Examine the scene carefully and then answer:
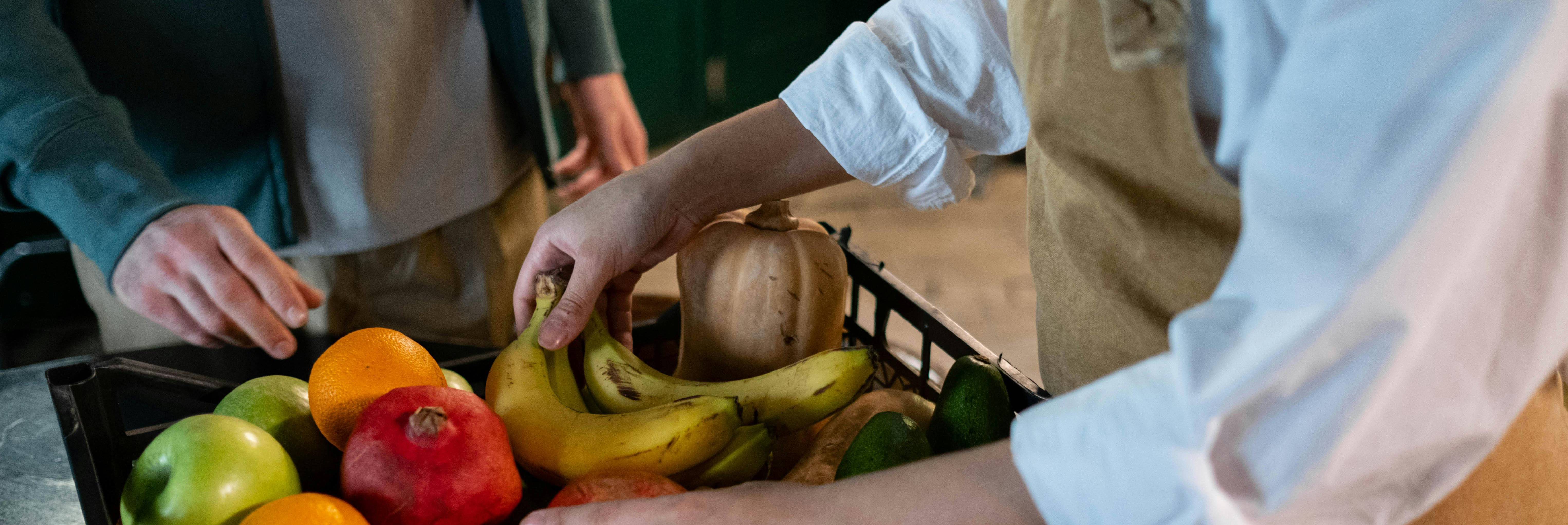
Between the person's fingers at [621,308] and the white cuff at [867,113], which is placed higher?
the white cuff at [867,113]

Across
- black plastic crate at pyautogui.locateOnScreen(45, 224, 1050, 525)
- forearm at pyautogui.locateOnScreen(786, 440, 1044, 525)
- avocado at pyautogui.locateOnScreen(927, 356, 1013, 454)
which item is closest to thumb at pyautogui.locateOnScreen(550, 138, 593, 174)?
black plastic crate at pyautogui.locateOnScreen(45, 224, 1050, 525)

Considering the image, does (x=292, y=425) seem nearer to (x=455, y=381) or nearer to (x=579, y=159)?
(x=455, y=381)

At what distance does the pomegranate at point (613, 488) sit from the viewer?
1.80 feet

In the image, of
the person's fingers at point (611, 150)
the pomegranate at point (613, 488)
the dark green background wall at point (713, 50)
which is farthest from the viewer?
the dark green background wall at point (713, 50)

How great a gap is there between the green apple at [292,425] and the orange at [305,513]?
0.11m

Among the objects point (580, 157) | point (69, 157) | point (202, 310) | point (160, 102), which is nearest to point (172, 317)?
point (202, 310)

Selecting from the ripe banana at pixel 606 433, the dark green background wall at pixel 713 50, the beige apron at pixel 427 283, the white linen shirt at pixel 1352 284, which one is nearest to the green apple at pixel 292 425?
the ripe banana at pixel 606 433

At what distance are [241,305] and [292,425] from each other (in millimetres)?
260

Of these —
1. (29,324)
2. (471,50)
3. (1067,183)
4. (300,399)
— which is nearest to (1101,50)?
(1067,183)

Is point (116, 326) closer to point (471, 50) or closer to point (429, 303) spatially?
point (429, 303)

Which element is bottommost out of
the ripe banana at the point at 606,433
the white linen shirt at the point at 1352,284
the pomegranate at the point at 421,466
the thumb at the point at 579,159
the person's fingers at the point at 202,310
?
the thumb at the point at 579,159

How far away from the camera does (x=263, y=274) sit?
812mm

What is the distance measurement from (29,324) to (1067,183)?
2415 millimetres

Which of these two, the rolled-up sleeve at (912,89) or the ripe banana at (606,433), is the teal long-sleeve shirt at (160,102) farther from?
the rolled-up sleeve at (912,89)
